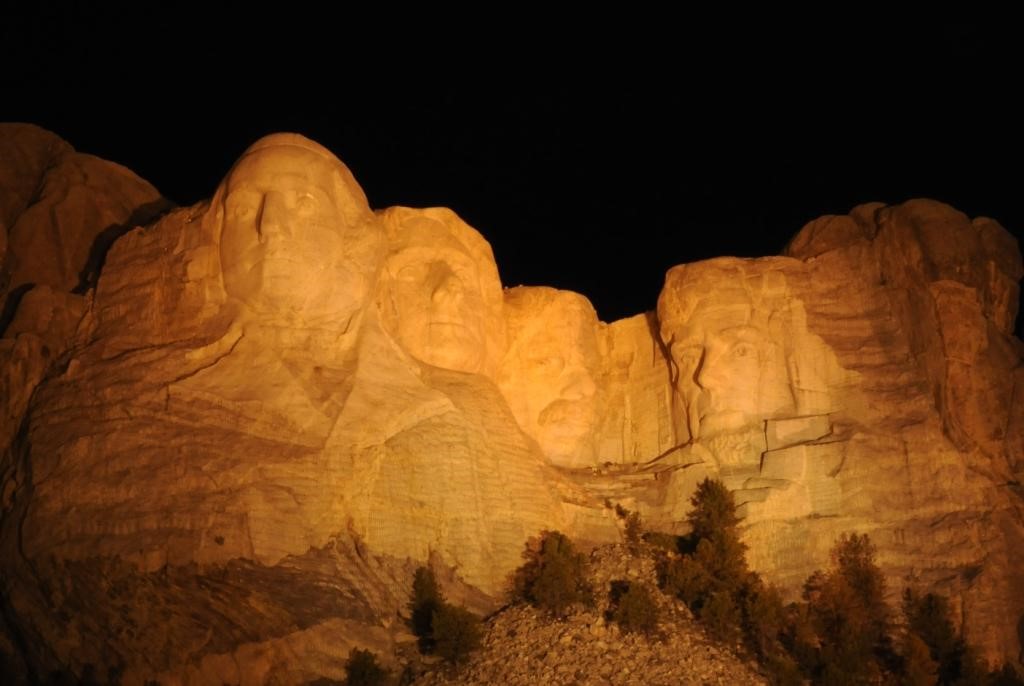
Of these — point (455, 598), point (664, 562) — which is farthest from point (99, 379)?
point (664, 562)

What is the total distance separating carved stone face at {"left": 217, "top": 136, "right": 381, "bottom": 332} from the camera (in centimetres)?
2306

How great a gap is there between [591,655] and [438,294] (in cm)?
817

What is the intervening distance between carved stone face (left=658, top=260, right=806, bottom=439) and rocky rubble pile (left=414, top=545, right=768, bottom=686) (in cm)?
535

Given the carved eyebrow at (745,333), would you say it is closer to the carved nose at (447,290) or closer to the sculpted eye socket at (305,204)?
the carved nose at (447,290)

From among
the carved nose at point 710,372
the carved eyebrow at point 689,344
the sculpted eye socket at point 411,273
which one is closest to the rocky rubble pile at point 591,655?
the carved nose at point 710,372

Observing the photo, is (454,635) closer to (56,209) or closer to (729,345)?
(729,345)

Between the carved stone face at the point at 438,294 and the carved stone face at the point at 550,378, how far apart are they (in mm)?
1268

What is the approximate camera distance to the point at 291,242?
75.8ft

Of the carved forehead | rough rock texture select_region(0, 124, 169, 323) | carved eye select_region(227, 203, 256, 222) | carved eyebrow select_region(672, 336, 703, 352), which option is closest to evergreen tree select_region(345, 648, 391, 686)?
carved eye select_region(227, 203, 256, 222)

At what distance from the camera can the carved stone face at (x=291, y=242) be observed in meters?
23.1

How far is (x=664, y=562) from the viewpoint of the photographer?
2527cm

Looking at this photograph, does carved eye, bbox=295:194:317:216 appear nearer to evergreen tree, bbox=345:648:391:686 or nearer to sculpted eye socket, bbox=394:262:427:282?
sculpted eye socket, bbox=394:262:427:282

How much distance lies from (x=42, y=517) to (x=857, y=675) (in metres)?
13.7

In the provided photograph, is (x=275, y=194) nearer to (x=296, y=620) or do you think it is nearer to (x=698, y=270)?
(x=296, y=620)
